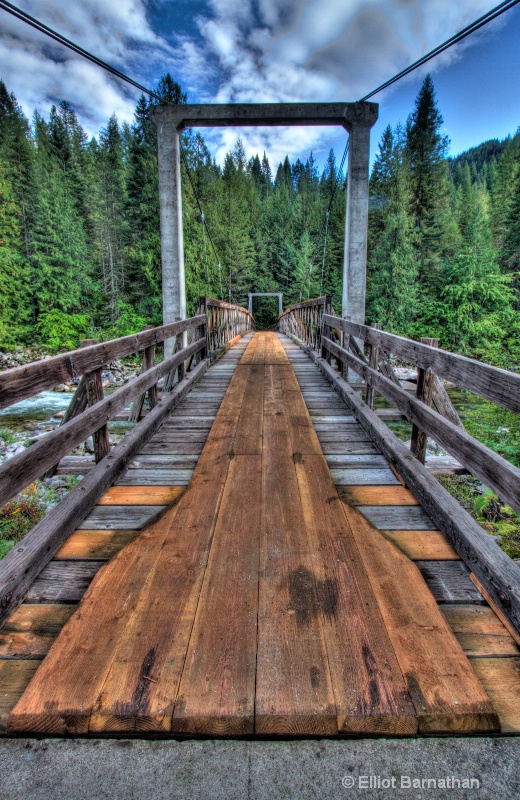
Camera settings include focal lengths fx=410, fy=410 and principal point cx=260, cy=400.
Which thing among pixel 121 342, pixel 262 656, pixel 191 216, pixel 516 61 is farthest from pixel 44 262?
pixel 516 61

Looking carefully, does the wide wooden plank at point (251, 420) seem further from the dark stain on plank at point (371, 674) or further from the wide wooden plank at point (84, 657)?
the dark stain on plank at point (371, 674)

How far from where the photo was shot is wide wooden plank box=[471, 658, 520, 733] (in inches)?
41.2

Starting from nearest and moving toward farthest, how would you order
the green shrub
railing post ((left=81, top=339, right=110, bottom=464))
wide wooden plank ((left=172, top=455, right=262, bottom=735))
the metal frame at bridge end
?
1. wide wooden plank ((left=172, top=455, right=262, bottom=735))
2. railing post ((left=81, top=339, right=110, bottom=464))
3. the metal frame at bridge end
4. the green shrub

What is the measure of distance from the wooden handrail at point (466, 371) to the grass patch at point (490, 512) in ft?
4.49

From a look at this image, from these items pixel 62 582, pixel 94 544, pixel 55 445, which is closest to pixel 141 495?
pixel 94 544

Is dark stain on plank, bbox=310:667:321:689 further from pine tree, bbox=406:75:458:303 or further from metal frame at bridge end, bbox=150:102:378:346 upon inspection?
pine tree, bbox=406:75:458:303

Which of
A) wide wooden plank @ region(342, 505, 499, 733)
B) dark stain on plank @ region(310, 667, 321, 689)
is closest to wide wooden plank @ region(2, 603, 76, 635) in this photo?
dark stain on plank @ region(310, 667, 321, 689)

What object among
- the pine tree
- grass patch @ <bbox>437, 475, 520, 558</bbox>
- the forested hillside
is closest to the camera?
grass patch @ <bbox>437, 475, 520, 558</bbox>

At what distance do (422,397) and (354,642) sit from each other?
161 cm

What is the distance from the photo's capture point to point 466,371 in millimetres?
1745

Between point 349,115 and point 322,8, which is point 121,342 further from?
point 322,8

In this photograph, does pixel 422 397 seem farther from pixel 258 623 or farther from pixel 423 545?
pixel 258 623

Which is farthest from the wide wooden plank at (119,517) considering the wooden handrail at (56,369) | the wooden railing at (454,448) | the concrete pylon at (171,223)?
the concrete pylon at (171,223)

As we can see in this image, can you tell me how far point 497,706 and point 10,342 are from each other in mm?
23588
